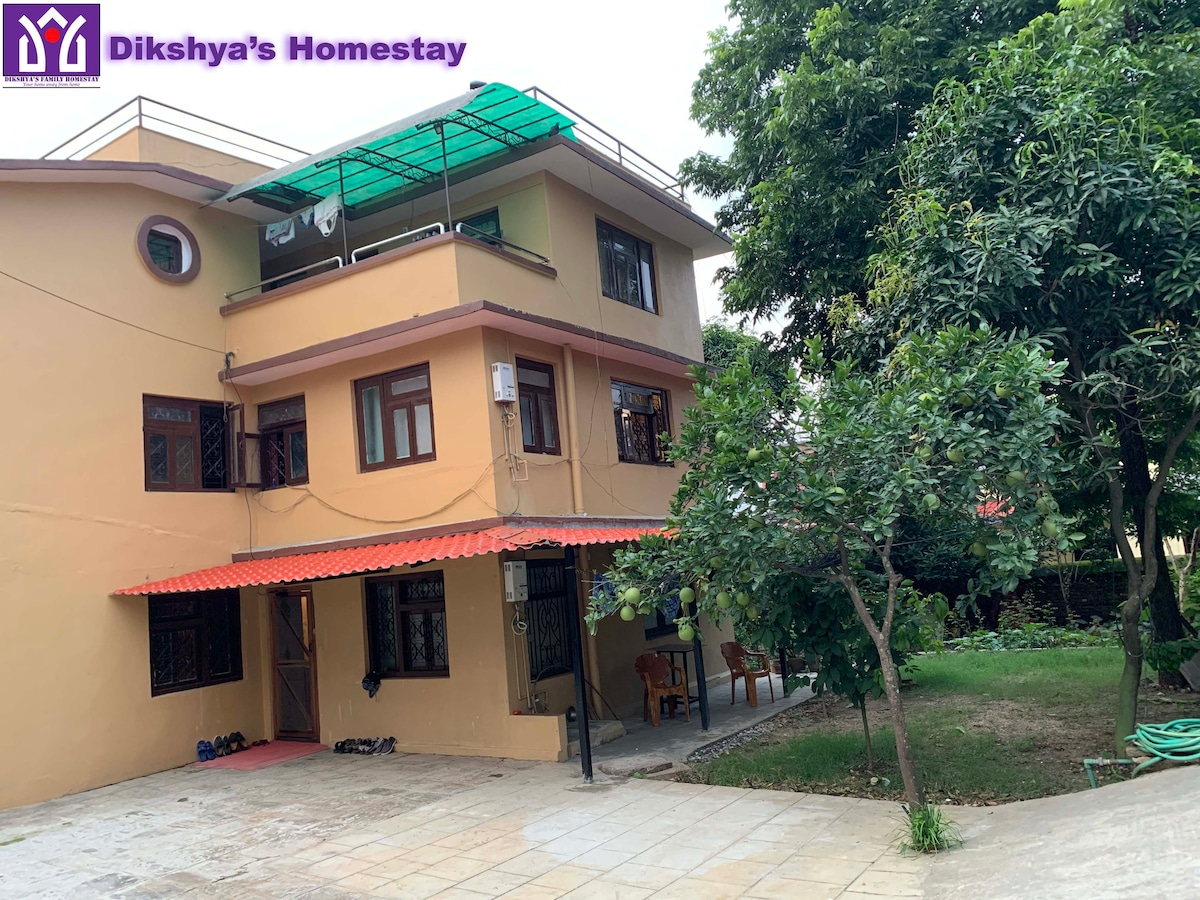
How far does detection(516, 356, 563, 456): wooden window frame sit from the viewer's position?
1143 cm

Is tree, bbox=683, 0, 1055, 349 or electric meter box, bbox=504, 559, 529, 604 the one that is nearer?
electric meter box, bbox=504, 559, 529, 604

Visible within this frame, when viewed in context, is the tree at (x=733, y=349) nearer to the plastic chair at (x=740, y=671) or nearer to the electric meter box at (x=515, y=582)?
the plastic chair at (x=740, y=671)

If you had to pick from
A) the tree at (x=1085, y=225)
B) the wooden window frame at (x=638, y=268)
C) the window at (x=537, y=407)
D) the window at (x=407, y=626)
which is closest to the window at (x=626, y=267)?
the wooden window frame at (x=638, y=268)

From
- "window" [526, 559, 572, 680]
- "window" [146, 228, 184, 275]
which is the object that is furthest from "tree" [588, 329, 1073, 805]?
"window" [146, 228, 184, 275]

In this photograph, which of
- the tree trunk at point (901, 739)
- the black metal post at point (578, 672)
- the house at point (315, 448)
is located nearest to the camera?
the tree trunk at point (901, 739)

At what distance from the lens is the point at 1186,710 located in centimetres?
1018

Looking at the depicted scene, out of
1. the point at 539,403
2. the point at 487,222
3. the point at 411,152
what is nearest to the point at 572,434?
the point at 539,403

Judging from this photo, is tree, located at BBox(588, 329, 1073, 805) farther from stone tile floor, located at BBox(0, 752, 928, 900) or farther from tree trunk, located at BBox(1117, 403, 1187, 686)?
tree trunk, located at BBox(1117, 403, 1187, 686)

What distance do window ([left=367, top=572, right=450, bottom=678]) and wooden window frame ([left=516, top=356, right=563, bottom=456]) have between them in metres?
2.13

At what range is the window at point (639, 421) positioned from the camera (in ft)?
44.1

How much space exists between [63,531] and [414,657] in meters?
4.52

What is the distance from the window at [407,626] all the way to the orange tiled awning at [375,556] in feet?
3.47

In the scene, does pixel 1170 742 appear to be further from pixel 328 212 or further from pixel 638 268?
pixel 328 212

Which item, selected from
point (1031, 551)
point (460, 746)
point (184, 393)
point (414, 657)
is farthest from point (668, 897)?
point (184, 393)
